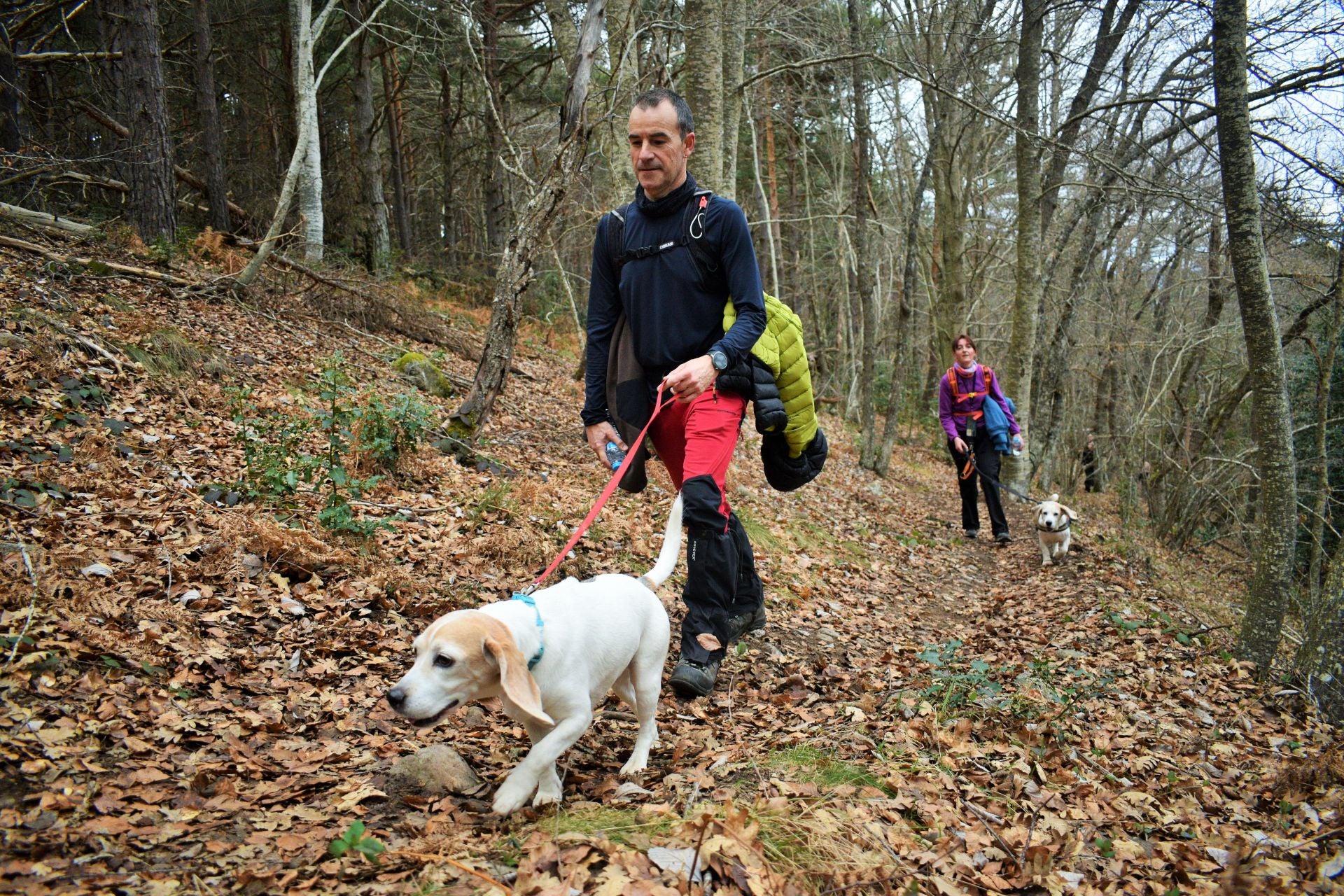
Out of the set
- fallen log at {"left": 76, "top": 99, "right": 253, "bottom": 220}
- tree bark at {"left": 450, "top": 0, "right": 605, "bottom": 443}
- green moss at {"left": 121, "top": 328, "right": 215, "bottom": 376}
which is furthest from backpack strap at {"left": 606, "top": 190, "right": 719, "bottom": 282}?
fallen log at {"left": 76, "top": 99, "right": 253, "bottom": 220}

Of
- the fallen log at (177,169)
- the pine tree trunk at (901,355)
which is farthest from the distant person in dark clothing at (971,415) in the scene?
the fallen log at (177,169)

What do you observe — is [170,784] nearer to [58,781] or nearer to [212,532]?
[58,781]

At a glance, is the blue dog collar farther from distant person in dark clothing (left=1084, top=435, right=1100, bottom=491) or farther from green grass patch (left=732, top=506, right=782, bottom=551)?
distant person in dark clothing (left=1084, top=435, right=1100, bottom=491)

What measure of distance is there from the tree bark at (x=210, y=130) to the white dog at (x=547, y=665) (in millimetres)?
13417

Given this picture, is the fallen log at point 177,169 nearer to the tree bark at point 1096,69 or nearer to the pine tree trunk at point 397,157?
the pine tree trunk at point 397,157

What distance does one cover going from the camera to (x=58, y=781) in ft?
8.70

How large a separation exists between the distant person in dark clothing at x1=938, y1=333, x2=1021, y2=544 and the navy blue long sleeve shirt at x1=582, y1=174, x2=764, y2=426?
6926 millimetres

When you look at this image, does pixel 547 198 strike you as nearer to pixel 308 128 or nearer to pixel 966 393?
pixel 308 128

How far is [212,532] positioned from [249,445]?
992 mm

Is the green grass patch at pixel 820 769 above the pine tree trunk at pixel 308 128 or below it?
below

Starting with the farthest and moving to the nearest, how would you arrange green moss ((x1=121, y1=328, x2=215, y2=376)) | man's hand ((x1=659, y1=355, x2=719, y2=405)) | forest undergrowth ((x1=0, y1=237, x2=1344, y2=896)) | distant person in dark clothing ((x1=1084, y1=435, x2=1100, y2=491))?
distant person in dark clothing ((x1=1084, y1=435, x2=1100, y2=491)) → green moss ((x1=121, y1=328, x2=215, y2=376)) → man's hand ((x1=659, y1=355, x2=719, y2=405)) → forest undergrowth ((x1=0, y1=237, x2=1344, y2=896))

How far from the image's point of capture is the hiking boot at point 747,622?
4.76m

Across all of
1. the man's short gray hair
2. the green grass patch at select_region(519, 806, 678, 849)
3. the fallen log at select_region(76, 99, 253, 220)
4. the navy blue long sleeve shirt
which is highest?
the fallen log at select_region(76, 99, 253, 220)

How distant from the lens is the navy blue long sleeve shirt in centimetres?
410
